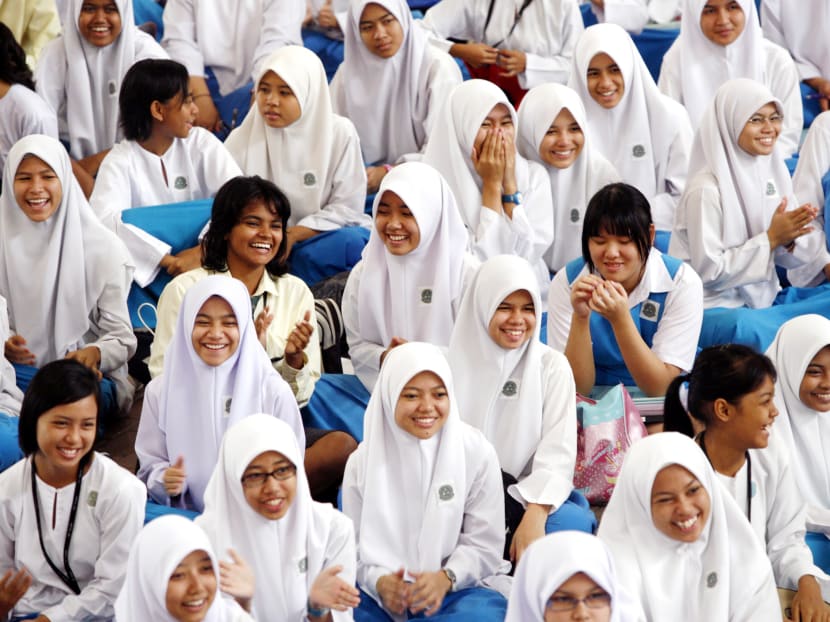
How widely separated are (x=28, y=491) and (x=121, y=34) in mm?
2678

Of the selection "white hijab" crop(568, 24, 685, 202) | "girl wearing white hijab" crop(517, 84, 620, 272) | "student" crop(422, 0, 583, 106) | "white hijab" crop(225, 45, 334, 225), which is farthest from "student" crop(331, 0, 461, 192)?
"girl wearing white hijab" crop(517, 84, 620, 272)

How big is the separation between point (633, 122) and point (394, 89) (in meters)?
0.90

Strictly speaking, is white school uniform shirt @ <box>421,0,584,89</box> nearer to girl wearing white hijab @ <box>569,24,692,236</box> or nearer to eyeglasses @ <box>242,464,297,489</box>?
girl wearing white hijab @ <box>569,24,692,236</box>

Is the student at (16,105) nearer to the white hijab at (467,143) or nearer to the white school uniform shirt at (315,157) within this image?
the white school uniform shirt at (315,157)

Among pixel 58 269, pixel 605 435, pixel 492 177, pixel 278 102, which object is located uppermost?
pixel 278 102

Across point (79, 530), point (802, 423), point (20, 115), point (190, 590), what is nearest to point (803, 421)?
point (802, 423)

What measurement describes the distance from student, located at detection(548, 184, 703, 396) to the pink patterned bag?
0.70 feet

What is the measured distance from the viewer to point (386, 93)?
6500 mm

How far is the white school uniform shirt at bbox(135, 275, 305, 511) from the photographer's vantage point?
15.2 feet

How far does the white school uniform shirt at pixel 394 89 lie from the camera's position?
650cm

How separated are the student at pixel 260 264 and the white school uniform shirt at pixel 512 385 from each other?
53cm

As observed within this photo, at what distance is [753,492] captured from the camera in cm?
Answer: 435

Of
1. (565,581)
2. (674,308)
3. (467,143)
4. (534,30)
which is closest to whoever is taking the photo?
(565,581)

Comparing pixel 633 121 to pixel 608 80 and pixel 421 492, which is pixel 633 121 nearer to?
pixel 608 80
